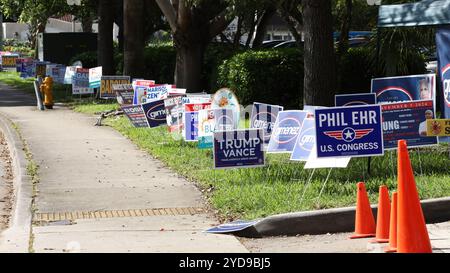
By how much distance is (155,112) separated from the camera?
1551 cm

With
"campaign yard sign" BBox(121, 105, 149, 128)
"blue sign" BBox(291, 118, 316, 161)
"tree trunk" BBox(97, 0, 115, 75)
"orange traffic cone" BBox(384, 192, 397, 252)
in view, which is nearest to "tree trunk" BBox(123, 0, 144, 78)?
"tree trunk" BBox(97, 0, 115, 75)

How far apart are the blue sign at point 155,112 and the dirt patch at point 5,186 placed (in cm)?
256

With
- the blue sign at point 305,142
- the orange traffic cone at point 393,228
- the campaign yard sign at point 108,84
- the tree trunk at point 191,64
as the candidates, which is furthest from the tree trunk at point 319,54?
the campaign yard sign at point 108,84

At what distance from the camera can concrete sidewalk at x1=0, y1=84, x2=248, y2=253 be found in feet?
26.8

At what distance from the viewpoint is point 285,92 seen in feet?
64.5

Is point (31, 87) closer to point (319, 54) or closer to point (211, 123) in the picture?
point (319, 54)

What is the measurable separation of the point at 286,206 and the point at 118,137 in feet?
27.2

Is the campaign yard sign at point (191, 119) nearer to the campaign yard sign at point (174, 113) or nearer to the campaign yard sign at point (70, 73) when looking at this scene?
the campaign yard sign at point (174, 113)

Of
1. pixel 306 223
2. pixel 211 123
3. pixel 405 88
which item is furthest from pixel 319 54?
pixel 306 223

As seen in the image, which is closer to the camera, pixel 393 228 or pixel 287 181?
pixel 393 228

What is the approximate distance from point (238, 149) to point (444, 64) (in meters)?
3.34

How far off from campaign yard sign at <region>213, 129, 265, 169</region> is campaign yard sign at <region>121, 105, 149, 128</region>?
582 centimetres
